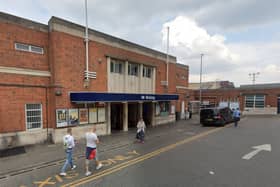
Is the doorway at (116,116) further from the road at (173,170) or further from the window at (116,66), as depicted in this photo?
the road at (173,170)

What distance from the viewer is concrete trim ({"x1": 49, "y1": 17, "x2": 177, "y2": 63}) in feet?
34.4

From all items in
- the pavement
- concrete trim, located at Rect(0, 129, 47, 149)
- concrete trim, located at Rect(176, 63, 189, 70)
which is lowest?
the pavement

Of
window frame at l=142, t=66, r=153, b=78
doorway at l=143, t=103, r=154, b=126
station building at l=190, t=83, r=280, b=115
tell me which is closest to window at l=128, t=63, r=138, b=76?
window frame at l=142, t=66, r=153, b=78

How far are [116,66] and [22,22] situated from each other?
6.87 m

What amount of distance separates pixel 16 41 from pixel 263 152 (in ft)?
47.0

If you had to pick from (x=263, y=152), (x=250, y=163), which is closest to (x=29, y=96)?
(x=250, y=163)

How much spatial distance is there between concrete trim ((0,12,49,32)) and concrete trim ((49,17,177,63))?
495mm

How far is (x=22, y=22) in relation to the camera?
9.61 meters

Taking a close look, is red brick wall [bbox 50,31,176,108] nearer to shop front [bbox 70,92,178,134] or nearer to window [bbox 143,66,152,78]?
shop front [bbox 70,92,178,134]

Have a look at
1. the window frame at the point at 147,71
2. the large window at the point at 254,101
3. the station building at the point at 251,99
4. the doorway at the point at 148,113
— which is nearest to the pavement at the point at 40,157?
the doorway at the point at 148,113

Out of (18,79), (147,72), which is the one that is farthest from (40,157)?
(147,72)

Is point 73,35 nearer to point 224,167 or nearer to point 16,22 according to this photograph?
point 16,22

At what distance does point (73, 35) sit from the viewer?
11.2 metres

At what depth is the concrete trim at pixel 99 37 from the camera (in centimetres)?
1048
